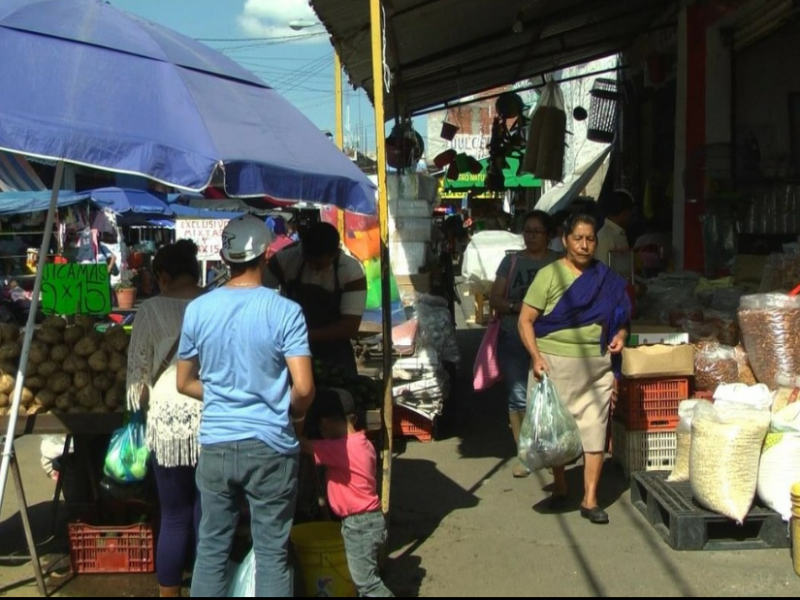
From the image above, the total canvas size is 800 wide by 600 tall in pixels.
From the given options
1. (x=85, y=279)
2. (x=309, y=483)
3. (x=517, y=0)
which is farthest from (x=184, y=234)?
(x=309, y=483)

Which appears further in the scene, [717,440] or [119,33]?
[717,440]

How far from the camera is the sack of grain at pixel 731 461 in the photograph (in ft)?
16.7

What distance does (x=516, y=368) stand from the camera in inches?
261

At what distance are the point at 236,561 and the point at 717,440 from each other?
264 centimetres

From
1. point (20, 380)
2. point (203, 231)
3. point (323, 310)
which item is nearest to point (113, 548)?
point (20, 380)

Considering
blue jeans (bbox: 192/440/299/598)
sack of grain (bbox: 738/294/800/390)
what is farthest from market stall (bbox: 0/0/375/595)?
sack of grain (bbox: 738/294/800/390)

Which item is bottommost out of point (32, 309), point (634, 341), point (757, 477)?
point (757, 477)

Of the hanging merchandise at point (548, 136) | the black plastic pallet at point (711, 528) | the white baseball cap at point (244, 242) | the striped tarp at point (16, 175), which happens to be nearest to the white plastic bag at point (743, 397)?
the black plastic pallet at point (711, 528)

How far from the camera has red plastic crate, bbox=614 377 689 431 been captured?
6.47 m

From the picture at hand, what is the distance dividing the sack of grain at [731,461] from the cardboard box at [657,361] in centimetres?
114

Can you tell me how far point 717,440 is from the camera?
203 inches

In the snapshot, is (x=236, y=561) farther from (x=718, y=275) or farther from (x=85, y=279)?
(x=718, y=275)

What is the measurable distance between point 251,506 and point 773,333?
13.4 ft

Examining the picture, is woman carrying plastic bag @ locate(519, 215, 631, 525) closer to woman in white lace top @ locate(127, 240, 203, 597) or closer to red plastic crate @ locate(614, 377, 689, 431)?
red plastic crate @ locate(614, 377, 689, 431)
